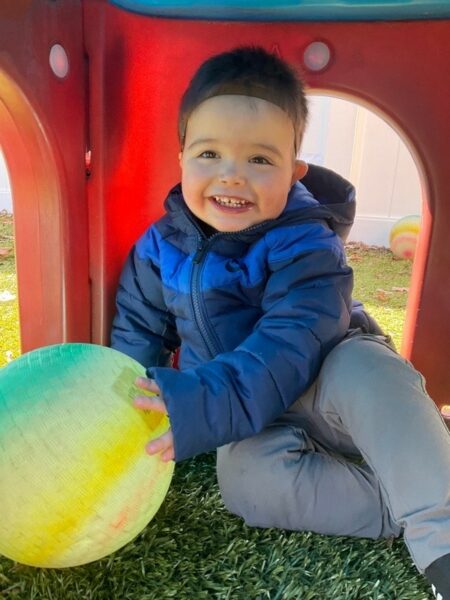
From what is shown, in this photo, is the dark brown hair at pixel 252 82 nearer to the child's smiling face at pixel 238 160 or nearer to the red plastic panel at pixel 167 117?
the child's smiling face at pixel 238 160

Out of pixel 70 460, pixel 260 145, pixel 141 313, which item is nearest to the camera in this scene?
pixel 70 460

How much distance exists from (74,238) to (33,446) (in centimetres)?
72

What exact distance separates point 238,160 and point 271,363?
0.48 meters

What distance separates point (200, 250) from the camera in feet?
4.99

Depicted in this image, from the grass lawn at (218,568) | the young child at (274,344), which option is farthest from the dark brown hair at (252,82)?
the grass lawn at (218,568)

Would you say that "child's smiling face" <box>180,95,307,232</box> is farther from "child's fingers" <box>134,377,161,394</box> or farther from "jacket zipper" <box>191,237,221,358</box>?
"child's fingers" <box>134,377,161,394</box>

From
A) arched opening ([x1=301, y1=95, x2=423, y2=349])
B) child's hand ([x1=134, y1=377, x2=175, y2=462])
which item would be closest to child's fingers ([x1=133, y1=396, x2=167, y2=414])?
child's hand ([x1=134, y1=377, x2=175, y2=462])

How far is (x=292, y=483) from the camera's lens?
52.7 inches

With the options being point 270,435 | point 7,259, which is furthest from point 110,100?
point 7,259

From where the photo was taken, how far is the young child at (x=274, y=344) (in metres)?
1.15

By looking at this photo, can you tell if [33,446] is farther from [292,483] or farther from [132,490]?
[292,483]

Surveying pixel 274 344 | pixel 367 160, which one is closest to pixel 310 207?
pixel 274 344

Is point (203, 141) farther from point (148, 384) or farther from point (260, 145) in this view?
point (148, 384)

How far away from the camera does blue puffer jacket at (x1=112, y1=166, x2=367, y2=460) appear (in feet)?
3.92
